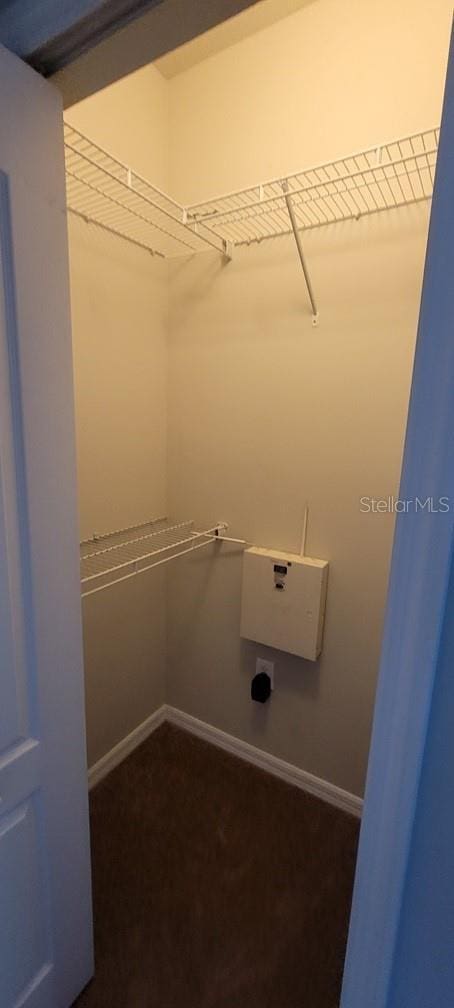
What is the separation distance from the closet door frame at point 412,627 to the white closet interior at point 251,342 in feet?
2.97

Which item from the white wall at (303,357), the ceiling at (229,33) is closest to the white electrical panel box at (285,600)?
the white wall at (303,357)

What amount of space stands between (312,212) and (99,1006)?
229cm

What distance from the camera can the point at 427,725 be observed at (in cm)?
47

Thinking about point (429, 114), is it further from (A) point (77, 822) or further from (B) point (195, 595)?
(A) point (77, 822)

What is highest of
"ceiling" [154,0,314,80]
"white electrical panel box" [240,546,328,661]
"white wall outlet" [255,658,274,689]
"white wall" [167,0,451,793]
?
"ceiling" [154,0,314,80]

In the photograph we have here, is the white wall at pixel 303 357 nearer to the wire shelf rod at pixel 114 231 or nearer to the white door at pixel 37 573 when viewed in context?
the wire shelf rod at pixel 114 231

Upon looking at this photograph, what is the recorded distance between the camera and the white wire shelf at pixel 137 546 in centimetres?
153

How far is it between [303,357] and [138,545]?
0.94 metres

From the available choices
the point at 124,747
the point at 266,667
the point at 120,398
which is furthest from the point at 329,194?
the point at 124,747

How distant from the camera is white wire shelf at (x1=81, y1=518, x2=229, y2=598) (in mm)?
1526

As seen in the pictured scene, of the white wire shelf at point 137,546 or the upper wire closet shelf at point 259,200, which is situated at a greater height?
the upper wire closet shelf at point 259,200

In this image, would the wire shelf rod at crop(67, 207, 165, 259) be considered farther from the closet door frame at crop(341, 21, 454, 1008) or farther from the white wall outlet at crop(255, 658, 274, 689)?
the white wall outlet at crop(255, 658, 274, 689)

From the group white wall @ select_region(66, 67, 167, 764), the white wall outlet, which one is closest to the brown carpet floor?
white wall @ select_region(66, 67, 167, 764)

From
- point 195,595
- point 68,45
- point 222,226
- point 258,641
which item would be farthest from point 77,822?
point 222,226
